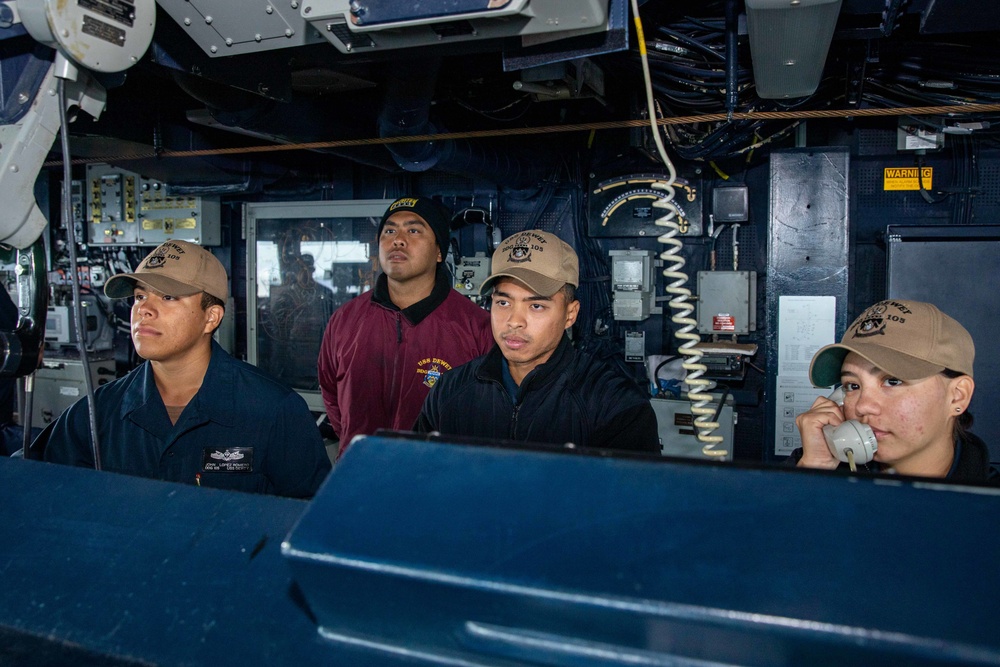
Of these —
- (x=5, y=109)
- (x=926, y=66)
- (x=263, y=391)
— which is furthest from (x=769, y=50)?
(x=5, y=109)

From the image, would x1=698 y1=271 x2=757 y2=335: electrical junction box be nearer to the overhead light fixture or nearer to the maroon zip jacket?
the overhead light fixture

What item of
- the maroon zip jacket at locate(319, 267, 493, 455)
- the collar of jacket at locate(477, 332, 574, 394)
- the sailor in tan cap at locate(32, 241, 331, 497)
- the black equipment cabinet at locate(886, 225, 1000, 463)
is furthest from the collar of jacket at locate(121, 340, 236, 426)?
the black equipment cabinet at locate(886, 225, 1000, 463)

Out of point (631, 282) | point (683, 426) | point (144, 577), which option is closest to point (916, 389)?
point (144, 577)

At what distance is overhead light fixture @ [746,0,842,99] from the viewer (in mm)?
2029

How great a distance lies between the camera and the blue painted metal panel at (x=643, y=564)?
54 centimetres

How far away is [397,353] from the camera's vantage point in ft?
10.5

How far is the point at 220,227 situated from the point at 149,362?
4005 mm

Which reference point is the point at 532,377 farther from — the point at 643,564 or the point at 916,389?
the point at 643,564

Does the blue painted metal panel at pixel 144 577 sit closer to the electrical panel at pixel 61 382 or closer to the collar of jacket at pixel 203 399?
the collar of jacket at pixel 203 399

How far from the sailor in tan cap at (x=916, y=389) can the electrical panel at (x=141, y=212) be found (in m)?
5.17

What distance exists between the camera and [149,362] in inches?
87.6

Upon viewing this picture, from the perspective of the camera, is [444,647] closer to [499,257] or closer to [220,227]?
[499,257]

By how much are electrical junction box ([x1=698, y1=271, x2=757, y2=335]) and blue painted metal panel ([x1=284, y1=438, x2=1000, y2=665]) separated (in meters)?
4.10

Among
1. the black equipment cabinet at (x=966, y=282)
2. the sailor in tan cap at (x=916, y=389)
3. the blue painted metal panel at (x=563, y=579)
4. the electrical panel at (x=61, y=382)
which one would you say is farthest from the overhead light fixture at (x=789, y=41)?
the electrical panel at (x=61, y=382)
